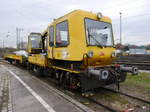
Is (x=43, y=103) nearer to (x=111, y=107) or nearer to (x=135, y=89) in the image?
(x=111, y=107)

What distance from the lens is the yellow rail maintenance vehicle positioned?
577 centimetres

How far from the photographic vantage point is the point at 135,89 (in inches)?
279

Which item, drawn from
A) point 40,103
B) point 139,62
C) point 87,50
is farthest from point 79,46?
point 139,62

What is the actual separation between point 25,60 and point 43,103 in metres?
11.0

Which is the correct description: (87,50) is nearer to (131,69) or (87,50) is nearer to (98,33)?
(98,33)

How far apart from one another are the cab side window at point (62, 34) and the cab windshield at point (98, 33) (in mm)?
951

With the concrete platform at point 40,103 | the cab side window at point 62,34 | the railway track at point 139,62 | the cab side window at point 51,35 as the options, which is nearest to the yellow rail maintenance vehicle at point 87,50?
the cab side window at point 62,34

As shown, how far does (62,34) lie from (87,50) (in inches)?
65.2

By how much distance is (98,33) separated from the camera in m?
6.54

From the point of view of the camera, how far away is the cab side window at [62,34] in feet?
21.8

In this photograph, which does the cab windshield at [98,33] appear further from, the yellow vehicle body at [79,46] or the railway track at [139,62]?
the railway track at [139,62]

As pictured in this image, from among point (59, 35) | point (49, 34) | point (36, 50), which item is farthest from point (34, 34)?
point (59, 35)

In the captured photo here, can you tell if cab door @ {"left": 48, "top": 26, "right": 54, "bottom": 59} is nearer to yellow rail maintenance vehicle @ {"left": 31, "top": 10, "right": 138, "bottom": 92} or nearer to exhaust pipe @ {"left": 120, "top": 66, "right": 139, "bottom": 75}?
yellow rail maintenance vehicle @ {"left": 31, "top": 10, "right": 138, "bottom": 92}

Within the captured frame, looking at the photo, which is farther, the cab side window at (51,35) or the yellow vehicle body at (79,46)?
the cab side window at (51,35)
